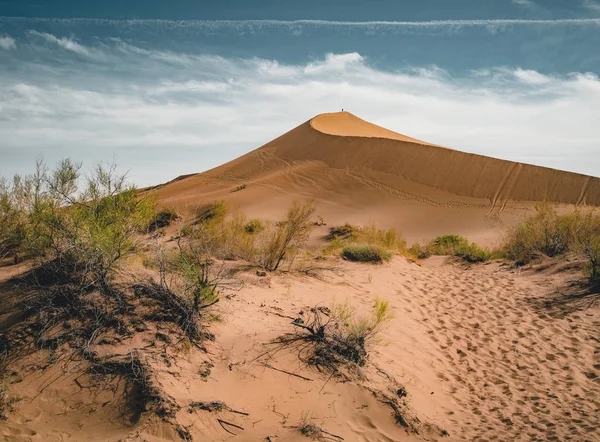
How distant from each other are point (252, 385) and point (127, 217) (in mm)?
4011

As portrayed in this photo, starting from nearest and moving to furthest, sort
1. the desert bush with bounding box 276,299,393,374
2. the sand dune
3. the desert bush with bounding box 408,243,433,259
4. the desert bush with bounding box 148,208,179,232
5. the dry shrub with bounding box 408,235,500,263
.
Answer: the desert bush with bounding box 276,299,393,374, the dry shrub with bounding box 408,235,500,263, the desert bush with bounding box 408,243,433,259, the desert bush with bounding box 148,208,179,232, the sand dune

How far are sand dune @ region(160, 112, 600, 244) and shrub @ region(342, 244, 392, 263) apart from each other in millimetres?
8886

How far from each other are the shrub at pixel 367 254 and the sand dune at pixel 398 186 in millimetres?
8886

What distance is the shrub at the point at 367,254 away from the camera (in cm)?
1213

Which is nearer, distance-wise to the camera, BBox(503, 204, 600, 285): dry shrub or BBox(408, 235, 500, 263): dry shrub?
BBox(503, 204, 600, 285): dry shrub

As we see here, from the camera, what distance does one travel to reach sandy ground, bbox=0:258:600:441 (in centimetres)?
434

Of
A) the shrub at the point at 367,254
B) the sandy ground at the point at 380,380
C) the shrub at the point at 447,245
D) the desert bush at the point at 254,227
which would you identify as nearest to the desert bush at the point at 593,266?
the sandy ground at the point at 380,380

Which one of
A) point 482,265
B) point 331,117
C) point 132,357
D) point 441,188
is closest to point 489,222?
point 441,188

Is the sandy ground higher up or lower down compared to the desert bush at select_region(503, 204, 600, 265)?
lower down

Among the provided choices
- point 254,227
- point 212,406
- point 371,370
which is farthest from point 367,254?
point 212,406

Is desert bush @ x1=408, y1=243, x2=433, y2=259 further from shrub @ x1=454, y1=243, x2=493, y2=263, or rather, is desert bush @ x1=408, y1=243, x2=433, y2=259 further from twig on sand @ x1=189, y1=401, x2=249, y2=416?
twig on sand @ x1=189, y1=401, x2=249, y2=416

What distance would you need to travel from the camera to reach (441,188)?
28797 millimetres

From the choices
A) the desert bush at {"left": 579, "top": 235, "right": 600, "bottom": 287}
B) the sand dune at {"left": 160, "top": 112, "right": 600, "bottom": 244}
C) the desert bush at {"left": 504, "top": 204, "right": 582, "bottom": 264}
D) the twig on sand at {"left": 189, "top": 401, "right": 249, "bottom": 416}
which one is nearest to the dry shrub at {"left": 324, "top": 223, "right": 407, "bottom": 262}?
the desert bush at {"left": 504, "top": 204, "right": 582, "bottom": 264}

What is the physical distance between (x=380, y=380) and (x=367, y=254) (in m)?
6.84
